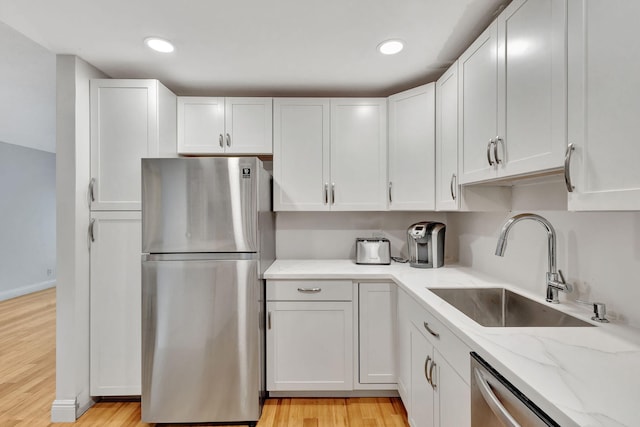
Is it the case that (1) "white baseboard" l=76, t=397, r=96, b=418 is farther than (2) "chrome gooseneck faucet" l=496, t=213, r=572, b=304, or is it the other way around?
(1) "white baseboard" l=76, t=397, r=96, b=418

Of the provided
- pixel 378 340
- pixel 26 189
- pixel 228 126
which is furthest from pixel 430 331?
pixel 26 189

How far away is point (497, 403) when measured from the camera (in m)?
0.87

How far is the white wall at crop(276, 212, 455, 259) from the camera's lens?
8.73ft

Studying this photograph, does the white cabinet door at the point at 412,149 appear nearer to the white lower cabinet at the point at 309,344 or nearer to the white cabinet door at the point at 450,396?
the white lower cabinet at the point at 309,344

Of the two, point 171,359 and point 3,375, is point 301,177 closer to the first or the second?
point 171,359

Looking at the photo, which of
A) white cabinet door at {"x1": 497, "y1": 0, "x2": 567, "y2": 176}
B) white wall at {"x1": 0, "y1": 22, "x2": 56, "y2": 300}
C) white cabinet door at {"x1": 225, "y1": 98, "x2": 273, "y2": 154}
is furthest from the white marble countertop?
white wall at {"x1": 0, "y1": 22, "x2": 56, "y2": 300}

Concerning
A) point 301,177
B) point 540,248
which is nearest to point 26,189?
point 301,177

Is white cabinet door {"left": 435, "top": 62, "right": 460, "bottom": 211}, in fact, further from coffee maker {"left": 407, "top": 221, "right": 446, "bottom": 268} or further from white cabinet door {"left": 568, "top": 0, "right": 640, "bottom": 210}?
white cabinet door {"left": 568, "top": 0, "right": 640, "bottom": 210}

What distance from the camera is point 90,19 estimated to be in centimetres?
154

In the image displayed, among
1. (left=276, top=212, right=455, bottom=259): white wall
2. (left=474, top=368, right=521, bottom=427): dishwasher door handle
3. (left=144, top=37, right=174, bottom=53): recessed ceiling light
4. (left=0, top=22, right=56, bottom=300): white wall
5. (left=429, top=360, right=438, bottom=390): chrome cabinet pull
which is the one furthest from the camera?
(left=0, top=22, right=56, bottom=300): white wall

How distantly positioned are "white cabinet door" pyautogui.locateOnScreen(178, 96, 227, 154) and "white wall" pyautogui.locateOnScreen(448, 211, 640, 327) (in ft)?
6.88

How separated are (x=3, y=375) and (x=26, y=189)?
3670mm

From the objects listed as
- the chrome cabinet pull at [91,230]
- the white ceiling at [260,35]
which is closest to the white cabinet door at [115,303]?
the chrome cabinet pull at [91,230]

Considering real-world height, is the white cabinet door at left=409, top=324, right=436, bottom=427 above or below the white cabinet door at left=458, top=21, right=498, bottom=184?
below
